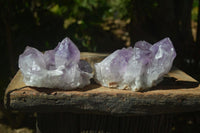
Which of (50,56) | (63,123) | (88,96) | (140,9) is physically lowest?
(63,123)

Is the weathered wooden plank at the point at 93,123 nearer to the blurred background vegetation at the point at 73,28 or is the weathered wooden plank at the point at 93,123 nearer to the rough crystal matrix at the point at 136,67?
the rough crystal matrix at the point at 136,67

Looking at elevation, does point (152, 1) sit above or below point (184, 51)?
above

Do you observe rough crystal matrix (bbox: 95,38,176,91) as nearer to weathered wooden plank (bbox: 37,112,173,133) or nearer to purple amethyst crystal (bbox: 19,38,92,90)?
purple amethyst crystal (bbox: 19,38,92,90)

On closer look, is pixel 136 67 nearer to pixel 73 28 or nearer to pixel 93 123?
pixel 93 123

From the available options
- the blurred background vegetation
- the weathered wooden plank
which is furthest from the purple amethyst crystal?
the blurred background vegetation

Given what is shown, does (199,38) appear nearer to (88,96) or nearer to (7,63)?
(88,96)

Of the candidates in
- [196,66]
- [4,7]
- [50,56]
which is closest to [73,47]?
[50,56]

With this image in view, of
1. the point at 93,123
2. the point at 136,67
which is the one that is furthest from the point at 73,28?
the point at 136,67
